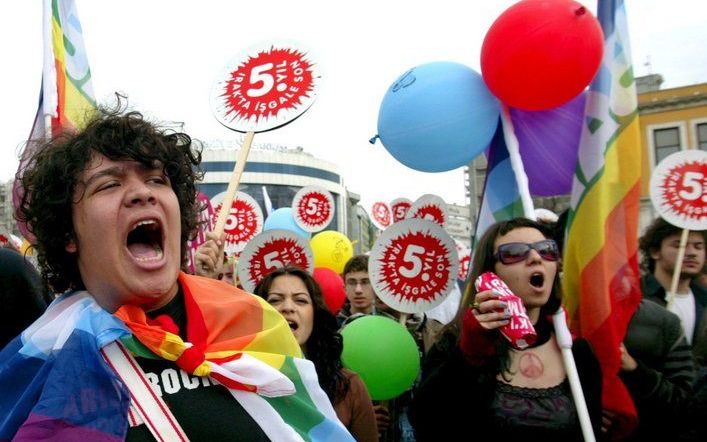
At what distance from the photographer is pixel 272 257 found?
4.70 metres

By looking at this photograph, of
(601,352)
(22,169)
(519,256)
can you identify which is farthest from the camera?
(601,352)

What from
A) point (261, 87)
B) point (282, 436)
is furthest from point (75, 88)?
point (282, 436)

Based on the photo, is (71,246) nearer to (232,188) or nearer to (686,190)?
(232,188)

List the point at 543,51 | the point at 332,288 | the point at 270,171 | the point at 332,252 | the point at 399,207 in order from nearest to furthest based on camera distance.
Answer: the point at 543,51 → the point at 332,288 → the point at 332,252 → the point at 399,207 → the point at 270,171

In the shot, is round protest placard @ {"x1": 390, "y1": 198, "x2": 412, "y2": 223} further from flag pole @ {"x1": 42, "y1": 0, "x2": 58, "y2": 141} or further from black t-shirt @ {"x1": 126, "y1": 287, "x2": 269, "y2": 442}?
black t-shirt @ {"x1": 126, "y1": 287, "x2": 269, "y2": 442}

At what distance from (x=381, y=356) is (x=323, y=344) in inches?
21.0

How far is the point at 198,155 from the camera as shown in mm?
1906

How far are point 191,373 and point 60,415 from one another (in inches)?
11.3

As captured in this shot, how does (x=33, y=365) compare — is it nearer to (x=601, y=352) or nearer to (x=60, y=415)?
(x=60, y=415)

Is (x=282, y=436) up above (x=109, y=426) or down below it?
below

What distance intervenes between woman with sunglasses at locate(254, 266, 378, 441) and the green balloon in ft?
1.41

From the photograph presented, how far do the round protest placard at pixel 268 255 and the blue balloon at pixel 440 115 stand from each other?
5.44ft

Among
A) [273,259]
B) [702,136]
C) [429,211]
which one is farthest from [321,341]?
[702,136]

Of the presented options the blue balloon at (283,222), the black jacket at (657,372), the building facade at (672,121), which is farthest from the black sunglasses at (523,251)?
the building facade at (672,121)
